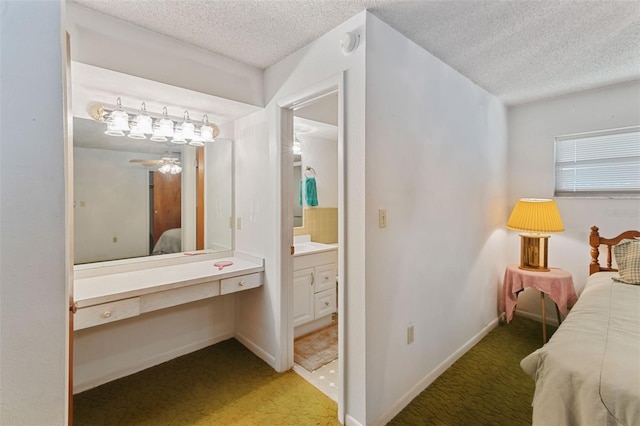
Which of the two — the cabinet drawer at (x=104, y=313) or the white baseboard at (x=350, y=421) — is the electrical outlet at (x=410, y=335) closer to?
the white baseboard at (x=350, y=421)

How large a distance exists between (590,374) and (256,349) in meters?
2.14

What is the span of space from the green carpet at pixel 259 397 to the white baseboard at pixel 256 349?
0.04 m

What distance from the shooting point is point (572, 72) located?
7.62 feet

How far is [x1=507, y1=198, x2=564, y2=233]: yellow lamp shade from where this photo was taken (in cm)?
262

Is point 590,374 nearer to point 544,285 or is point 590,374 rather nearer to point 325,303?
point 544,285

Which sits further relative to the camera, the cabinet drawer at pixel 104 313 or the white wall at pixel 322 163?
the white wall at pixel 322 163

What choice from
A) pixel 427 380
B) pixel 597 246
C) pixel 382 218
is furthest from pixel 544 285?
pixel 382 218

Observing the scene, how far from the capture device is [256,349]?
246cm

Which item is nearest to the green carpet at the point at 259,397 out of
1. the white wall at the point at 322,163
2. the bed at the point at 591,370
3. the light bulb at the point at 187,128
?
the bed at the point at 591,370

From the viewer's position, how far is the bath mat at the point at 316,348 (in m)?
2.36

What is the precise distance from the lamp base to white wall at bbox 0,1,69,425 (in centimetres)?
334

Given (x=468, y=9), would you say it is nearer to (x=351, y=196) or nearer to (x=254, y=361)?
(x=351, y=196)

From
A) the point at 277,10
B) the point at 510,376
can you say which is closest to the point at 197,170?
the point at 277,10

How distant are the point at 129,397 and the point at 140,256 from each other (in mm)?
971
